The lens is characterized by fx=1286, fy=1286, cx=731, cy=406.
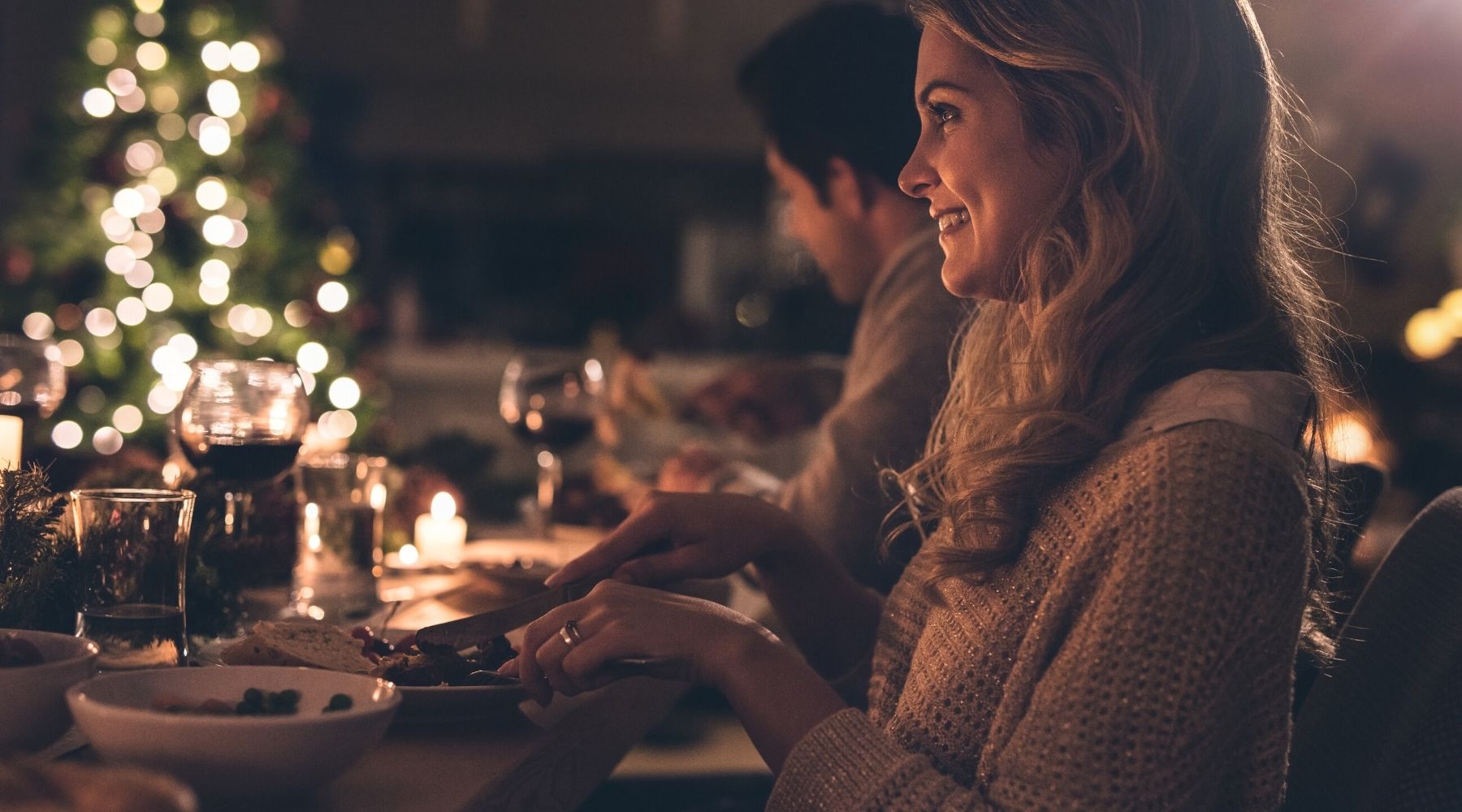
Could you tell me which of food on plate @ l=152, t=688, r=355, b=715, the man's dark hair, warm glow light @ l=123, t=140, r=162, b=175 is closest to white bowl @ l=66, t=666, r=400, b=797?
food on plate @ l=152, t=688, r=355, b=715

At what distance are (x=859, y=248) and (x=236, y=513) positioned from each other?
38.0 inches

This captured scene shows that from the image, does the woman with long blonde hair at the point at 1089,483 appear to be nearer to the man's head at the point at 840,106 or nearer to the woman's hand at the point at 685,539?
the woman's hand at the point at 685,539

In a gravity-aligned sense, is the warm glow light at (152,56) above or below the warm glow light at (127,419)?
above

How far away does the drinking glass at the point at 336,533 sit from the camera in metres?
1.26

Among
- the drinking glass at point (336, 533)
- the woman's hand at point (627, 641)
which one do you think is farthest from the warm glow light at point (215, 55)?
the woman's hand at point (627, 641)

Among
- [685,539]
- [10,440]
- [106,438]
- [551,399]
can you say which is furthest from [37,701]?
[106,438]

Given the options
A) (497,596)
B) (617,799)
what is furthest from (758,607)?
(497,596)

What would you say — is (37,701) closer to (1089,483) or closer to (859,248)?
(1089,483)

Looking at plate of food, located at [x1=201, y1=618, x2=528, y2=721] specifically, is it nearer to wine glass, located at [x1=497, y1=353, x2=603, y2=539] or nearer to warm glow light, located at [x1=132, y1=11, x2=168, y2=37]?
wine glass, located at [x1=497, y1=353, x2=603, y2=539]

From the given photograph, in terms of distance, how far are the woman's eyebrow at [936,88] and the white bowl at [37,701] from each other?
704 millimetres

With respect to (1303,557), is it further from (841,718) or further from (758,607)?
(758,607)

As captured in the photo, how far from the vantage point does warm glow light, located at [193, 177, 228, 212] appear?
3.89 m

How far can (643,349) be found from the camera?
223cm

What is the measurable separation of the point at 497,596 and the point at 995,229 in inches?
20.6
